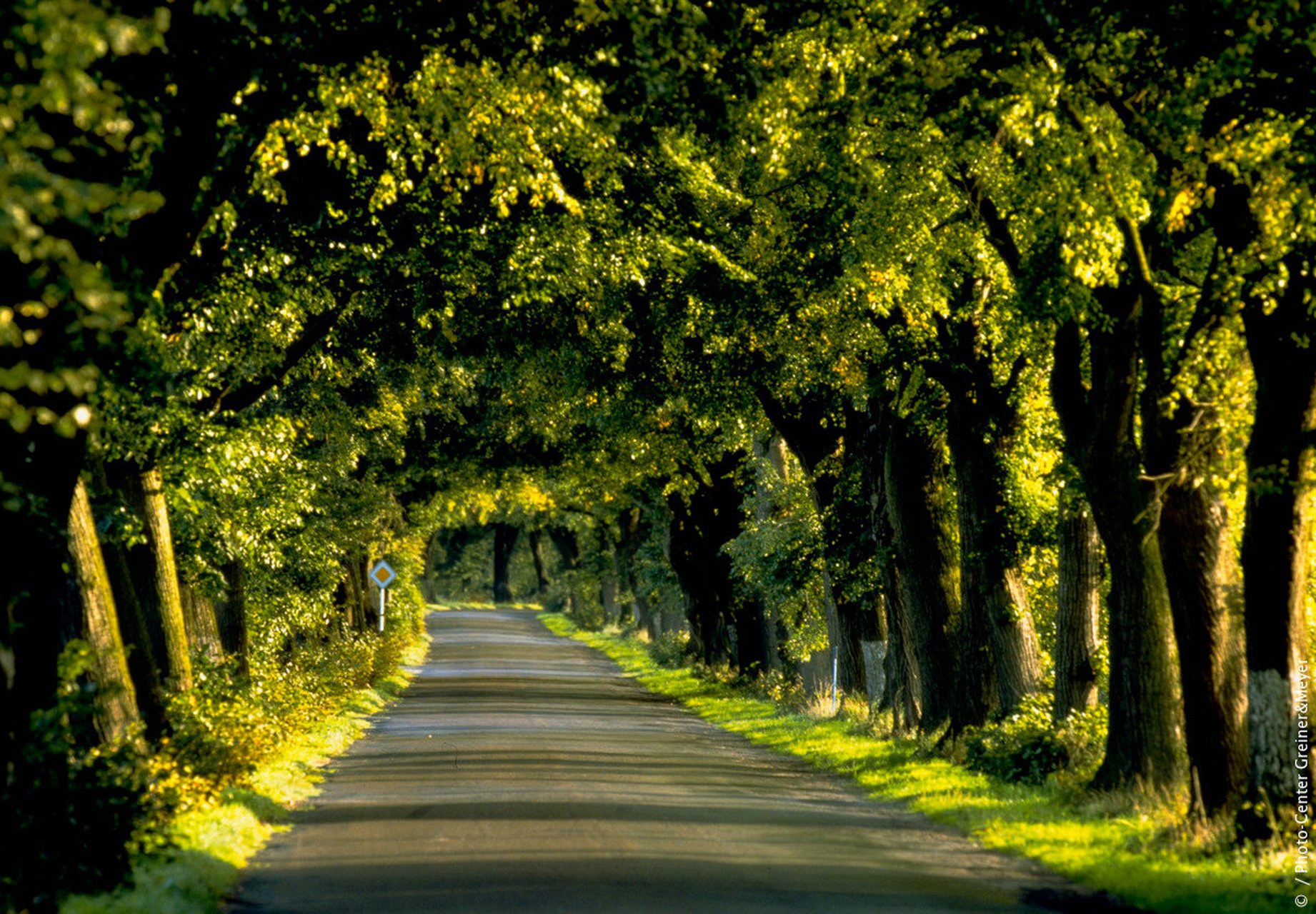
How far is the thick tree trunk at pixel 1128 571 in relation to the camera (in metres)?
15.5

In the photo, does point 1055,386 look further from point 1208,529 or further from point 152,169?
point 152,169

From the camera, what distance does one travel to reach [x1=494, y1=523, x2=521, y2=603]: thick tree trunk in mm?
121062

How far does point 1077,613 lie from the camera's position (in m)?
19.4

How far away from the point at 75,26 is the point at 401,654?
4426cm

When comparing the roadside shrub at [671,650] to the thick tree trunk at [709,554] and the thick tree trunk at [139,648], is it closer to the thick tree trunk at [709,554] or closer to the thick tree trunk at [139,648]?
the thick tree trunk at [709,554]

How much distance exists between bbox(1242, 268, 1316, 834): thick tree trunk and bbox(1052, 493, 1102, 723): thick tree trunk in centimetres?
675

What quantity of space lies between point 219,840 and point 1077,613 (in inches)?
441

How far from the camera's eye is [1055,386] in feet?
53.5

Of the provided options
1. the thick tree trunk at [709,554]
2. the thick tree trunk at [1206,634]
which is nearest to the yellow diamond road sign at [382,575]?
the thick tree trunk at [709,554]

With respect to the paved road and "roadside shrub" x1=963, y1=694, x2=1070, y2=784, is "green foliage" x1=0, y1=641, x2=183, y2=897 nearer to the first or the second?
the paved road

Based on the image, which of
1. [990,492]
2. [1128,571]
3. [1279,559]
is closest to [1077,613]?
[990,492]

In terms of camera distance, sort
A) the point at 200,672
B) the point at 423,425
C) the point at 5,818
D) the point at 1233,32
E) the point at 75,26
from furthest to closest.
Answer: the point at 423,425
the point at 200,672
the point at 1233,32
the point at 5,818
the point at 75,26

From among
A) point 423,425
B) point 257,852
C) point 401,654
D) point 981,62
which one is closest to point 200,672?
point 257,852

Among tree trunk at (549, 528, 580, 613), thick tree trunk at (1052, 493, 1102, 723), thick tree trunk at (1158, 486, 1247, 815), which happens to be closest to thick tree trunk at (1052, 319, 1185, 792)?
thick tree trunk at (1158, 486, 1247, 815)
